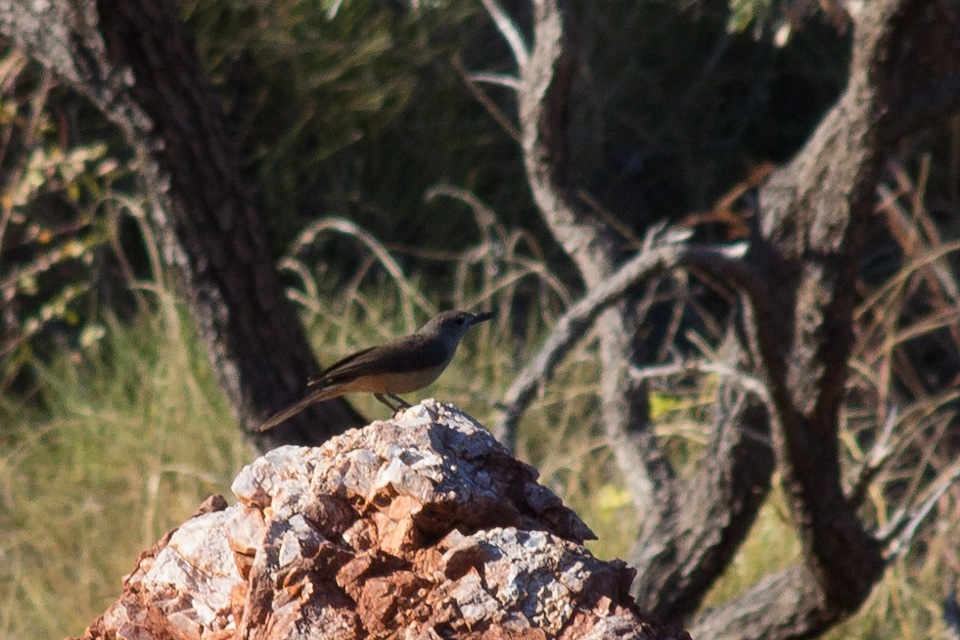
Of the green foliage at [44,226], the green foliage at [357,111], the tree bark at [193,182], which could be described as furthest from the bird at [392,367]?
the green foliage at [357,111]

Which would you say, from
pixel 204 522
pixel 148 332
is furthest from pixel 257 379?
pixel 148 332

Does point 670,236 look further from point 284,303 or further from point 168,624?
point 168,624

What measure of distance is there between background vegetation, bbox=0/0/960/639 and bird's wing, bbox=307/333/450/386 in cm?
162

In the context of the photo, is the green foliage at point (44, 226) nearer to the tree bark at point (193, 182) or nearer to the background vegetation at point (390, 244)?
the background vegetation at point (390, 244)

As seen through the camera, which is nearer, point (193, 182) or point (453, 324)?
point (193, 182)

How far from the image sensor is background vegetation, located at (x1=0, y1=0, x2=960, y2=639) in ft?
21.5

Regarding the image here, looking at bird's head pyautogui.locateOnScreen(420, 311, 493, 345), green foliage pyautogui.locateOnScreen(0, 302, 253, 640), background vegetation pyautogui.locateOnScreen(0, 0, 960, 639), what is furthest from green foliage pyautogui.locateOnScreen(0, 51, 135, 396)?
bird's head pyautogui.locateOnScreen(420, 311, 493, 345)

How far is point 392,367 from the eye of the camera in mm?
Answer: 4289

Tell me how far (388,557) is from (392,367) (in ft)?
6.70

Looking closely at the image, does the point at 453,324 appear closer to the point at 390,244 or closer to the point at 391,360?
the point at 391,360

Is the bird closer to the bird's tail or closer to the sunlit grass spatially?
the bird's tail

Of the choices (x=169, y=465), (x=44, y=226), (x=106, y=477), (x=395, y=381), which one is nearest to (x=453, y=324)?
(x=395, y=381)

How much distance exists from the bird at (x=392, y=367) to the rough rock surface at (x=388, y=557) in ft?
4.89

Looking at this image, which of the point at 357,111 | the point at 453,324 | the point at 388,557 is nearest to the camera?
the point at 388,557
